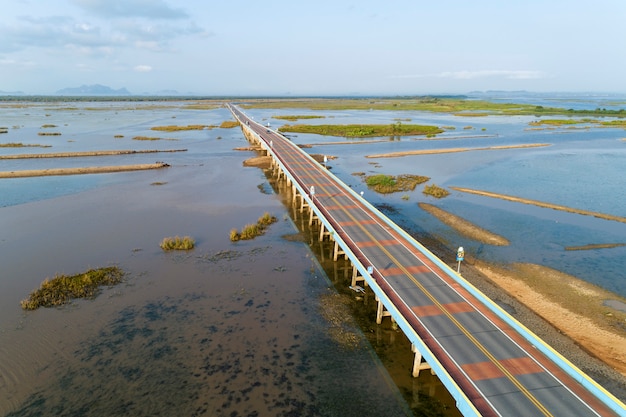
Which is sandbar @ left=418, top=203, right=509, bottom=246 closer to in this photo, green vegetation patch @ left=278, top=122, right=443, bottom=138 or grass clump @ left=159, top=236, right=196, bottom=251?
grass clump @ left=159, top=236, right=196, bottom=251

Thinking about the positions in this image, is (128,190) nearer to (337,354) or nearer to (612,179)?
(337,354)

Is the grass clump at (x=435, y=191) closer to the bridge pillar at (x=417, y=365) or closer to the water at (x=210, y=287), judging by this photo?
the water at (x=210, y=287)

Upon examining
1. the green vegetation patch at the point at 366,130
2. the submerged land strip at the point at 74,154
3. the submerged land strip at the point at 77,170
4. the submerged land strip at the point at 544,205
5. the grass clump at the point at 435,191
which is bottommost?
the submerged land strip at the point at 544,205

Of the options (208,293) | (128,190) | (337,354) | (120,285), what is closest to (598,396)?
(337,354)

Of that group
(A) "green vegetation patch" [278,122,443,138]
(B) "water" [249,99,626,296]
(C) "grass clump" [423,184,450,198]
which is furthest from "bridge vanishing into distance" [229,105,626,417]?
(A) "green vegetation patch" [278,122,443,138]

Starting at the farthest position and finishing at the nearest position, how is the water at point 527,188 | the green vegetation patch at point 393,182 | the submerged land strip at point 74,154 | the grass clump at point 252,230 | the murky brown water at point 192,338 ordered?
the submerged land strip at point 74,154 < the green vegetation patch at point 393,182 < the grass clump at point 252,230 < the water at point 527,188 < the murky brown water at point 192,338

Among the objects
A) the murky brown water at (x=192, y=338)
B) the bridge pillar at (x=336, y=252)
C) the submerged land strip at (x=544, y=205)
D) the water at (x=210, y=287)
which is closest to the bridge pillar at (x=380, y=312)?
the murky brown water at (x=192, y=338)
